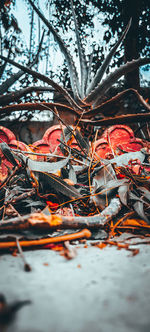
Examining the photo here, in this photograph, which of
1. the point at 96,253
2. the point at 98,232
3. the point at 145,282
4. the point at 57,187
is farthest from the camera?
the point at 57,187

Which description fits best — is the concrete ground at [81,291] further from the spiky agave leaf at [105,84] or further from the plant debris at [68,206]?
the spiky agave leaf at [105,84]

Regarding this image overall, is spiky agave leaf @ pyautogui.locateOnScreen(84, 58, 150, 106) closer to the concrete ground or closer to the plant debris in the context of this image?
the plant debris

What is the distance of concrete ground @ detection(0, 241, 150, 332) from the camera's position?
0.22 metres

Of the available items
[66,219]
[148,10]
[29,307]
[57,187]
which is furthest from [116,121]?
[148,10]

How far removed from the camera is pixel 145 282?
317 millimetres

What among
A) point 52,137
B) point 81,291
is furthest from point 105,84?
point 81,291

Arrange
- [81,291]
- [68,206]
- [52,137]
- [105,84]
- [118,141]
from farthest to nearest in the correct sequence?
[52,137], [118,141], [105,84], [68,206], [81,291]

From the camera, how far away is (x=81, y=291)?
290mm

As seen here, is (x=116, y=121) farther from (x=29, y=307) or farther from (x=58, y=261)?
(x=29, y=307)

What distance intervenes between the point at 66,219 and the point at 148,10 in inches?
157

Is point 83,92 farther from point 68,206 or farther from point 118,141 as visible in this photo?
point 68,206

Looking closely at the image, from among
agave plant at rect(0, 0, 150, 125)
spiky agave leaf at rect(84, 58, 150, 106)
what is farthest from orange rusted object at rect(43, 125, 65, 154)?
spiky agave leaf at rect(84, 58, 150, 106)

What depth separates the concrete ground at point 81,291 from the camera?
22 cm

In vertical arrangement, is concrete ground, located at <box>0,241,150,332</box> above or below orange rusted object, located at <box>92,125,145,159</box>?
below
